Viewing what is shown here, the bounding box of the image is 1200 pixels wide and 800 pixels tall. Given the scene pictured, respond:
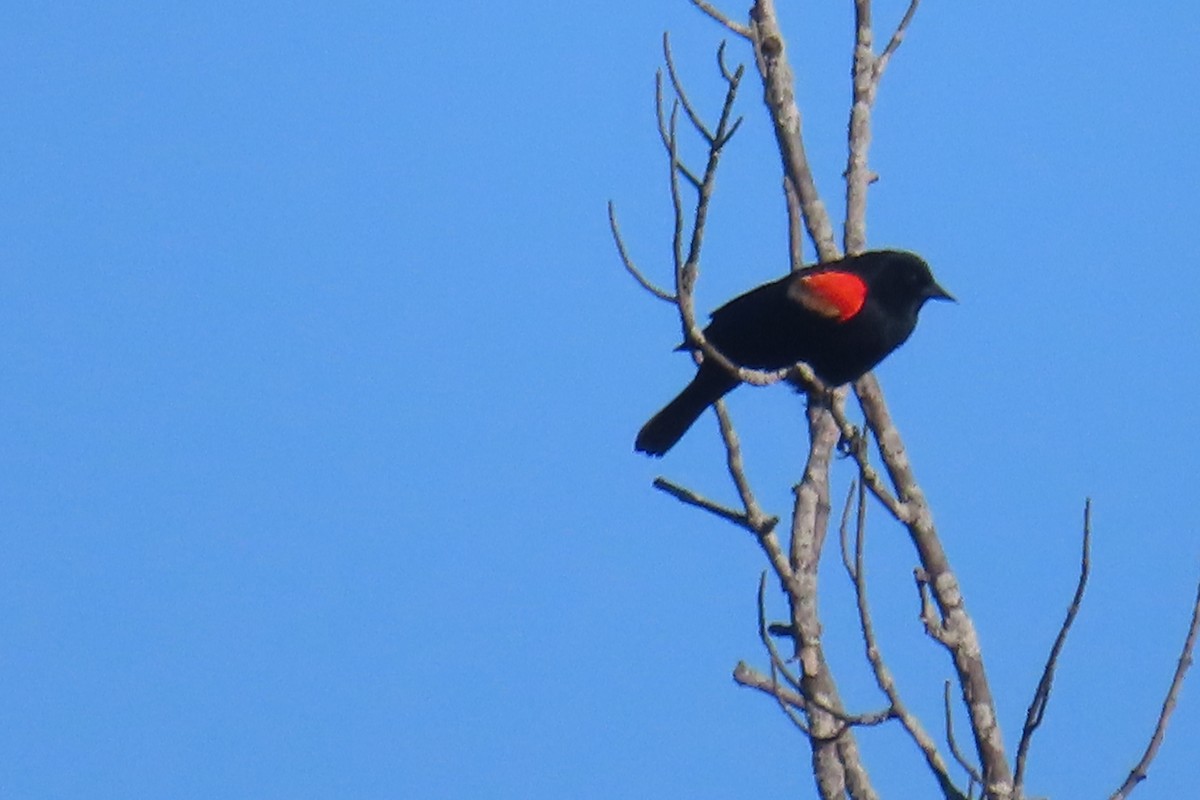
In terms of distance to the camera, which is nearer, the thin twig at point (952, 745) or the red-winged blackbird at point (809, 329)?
the thin twig at point (952, 745)

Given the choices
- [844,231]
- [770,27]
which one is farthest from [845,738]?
[770,27]

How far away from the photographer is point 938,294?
4.92 metres

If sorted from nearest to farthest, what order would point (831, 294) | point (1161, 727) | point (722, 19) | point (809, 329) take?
point (1161, 727) < point (722, 19) < point (831, 294) < point (809, 329)

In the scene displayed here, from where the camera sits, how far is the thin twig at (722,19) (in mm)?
3623

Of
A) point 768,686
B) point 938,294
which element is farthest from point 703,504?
point 938,294

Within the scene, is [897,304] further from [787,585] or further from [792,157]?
[787,585]

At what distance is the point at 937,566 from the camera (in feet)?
10.3

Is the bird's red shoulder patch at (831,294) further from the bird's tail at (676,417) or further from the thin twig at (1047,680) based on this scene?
the thin twig at (1047,680)

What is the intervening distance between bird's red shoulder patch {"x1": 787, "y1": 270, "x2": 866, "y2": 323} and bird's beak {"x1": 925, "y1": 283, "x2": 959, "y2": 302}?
566mm

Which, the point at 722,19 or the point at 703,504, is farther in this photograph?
the point at 722,19

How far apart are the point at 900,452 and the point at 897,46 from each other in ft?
3.27

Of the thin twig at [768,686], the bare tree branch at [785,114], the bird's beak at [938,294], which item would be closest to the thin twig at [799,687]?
the thin twig at [768,686]

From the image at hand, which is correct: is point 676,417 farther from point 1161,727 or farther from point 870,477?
point 1161,727

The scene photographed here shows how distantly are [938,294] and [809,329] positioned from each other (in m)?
0.67
